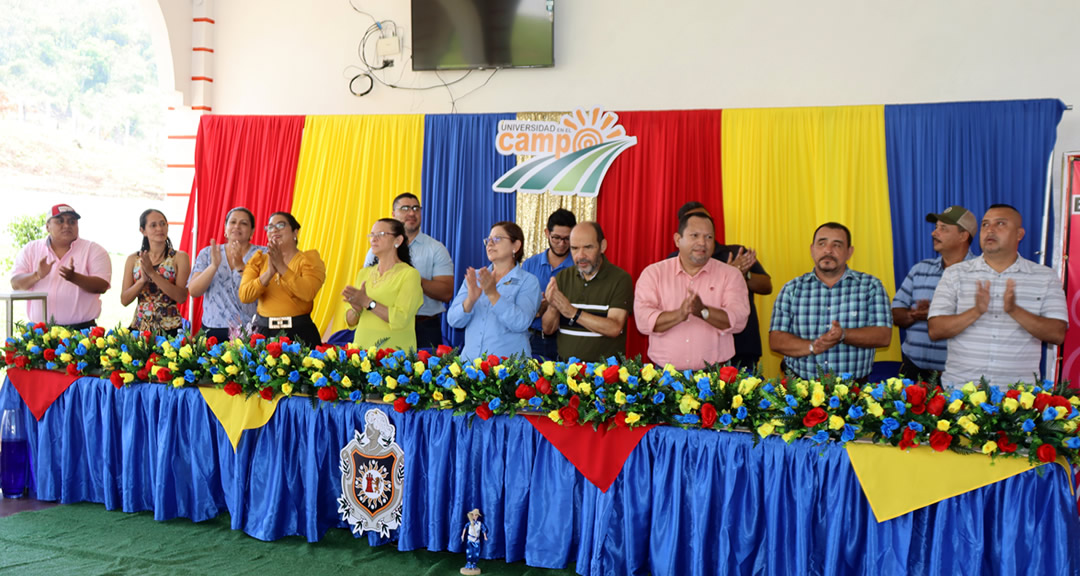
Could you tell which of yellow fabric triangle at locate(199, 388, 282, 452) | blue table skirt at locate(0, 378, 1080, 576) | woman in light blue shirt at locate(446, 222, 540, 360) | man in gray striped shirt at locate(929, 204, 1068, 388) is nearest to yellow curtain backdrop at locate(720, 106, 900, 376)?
man in gray striped shirt at locate(929, 204, 1068, 388)

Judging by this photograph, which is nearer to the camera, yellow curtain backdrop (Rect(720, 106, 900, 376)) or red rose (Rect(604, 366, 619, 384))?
Result: red rose (Rect(604, 366, 619, 384))

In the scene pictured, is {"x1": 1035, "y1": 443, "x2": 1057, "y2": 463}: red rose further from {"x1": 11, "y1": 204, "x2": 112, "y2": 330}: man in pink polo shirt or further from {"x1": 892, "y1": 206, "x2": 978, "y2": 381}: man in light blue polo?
{"x1": 11, "y1": 204, "x2": 112, "y2": 330}: man in pink polo shirt

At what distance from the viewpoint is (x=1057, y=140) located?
5215mm

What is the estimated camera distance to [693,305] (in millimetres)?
3373

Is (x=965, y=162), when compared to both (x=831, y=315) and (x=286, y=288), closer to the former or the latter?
(x=831, y=315)

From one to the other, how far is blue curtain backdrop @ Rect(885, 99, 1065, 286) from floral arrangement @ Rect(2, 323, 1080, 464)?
8.91 feet

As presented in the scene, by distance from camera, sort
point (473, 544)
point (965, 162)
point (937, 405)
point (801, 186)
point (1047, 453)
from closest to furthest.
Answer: point (1047, 453) < point (937, 405) < point (473, 544) < point (965, 162) < point (801, 186)

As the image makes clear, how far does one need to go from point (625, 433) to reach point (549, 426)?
0.91 ft

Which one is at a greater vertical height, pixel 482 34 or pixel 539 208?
pixel 482 34

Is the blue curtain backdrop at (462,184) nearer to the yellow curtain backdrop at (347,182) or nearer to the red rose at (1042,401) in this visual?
the yellow curtain backdrop at (347,182)

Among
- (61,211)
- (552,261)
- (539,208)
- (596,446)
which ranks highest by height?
(539,208)

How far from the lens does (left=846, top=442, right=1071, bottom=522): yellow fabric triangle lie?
8.08ft

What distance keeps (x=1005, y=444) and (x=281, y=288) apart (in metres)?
3.12

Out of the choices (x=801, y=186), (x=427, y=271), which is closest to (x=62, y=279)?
(x=427, y=271)
